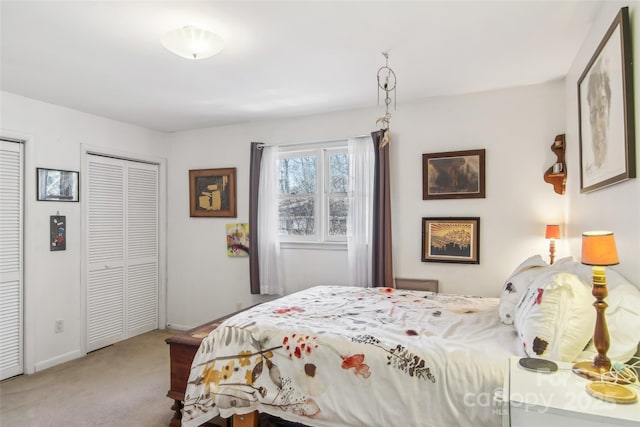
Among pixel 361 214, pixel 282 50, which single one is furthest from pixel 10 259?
pixel 361 214

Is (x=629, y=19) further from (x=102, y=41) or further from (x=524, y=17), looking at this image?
(x=102, y=41)

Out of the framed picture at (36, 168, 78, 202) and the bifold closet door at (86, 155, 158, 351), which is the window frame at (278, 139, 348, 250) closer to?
the bifold closet door at (86, 155, 158, 351)

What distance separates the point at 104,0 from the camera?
6.16ft

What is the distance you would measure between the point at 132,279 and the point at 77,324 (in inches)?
29.7

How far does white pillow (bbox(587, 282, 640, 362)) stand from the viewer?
146 centimetres

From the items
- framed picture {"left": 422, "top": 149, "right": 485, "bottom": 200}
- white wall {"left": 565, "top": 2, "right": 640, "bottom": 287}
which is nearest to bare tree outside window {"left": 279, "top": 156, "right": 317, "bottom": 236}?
framed picture {"left": 422, "top": 149, "right": 485, "bottom": 200}

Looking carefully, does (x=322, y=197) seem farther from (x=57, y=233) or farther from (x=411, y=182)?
(x=57, y=233)

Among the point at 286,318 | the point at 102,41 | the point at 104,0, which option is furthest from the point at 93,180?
the point at 286,318

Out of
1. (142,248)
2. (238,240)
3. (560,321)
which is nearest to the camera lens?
(560,321)

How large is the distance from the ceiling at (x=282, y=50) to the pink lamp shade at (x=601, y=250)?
1315 millimetres

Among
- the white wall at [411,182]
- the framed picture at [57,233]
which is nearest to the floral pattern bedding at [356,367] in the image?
the white wall at [411,182]

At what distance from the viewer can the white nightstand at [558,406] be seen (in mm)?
1137

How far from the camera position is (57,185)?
355 centimetres

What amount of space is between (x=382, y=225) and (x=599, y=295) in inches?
86.6
